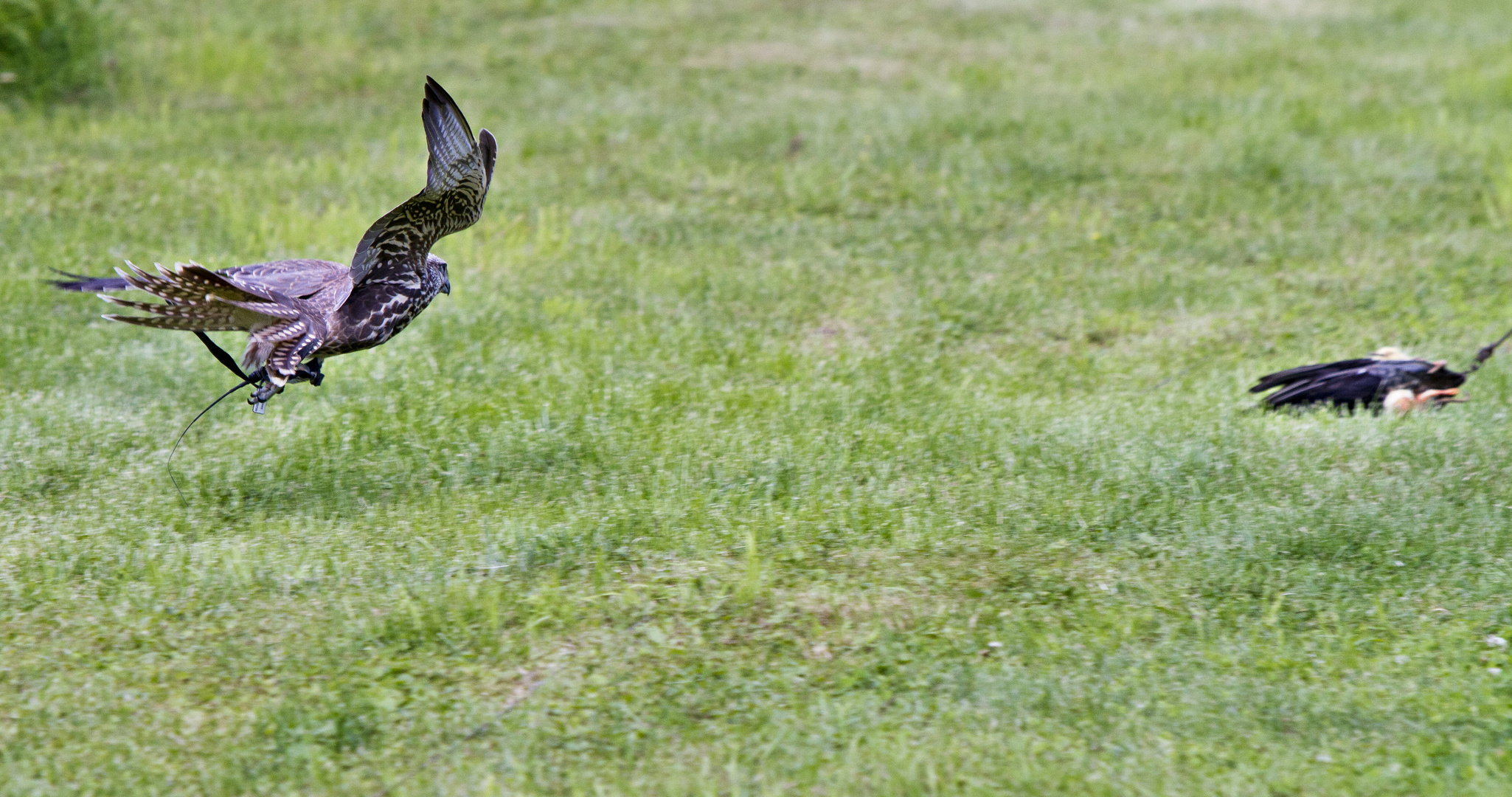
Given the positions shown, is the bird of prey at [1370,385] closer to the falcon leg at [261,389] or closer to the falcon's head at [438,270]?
the falcon's head at [438,270]

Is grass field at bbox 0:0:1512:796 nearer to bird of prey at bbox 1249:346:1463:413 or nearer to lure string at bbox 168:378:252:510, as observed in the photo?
lure string at bbox 168:378:252:510

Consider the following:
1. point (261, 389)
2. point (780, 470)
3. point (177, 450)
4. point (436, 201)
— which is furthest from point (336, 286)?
point (780, 470)

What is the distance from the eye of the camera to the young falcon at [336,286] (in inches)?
213

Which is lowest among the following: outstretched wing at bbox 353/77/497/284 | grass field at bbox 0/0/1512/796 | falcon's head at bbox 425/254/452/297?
grass field at bbox 0/0/1512/796

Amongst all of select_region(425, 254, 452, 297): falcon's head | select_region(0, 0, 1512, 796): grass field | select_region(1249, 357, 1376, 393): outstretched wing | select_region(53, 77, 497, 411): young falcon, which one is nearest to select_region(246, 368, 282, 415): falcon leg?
select_region(53, 77, 497, 411): young falcon

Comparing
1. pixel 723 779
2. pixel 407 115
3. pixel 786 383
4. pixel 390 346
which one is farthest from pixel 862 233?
pixel 723 779

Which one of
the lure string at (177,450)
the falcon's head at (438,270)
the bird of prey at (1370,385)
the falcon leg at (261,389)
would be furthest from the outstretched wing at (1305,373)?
the lure string at (177,450)

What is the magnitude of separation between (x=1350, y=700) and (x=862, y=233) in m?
6.33

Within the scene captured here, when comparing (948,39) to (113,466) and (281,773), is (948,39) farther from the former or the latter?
(281,773)

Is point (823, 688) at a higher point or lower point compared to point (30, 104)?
lower

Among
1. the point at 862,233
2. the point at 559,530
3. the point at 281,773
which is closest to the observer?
the point at 281,773

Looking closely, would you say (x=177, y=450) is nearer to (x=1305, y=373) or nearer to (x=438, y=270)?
(x=438, y=270)

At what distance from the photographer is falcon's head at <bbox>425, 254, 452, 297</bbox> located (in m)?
6.40

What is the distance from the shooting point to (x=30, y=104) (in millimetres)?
12562
